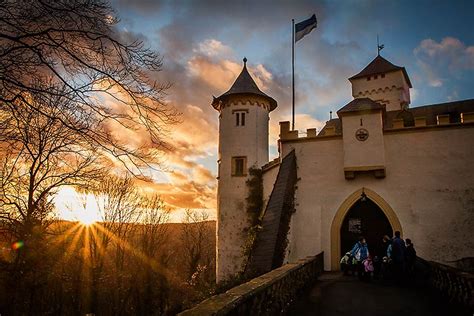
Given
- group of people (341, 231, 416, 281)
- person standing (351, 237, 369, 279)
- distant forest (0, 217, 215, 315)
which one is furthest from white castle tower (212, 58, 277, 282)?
person standing (351, 237, 369, 279)

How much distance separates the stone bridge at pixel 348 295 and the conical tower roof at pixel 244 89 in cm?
1346

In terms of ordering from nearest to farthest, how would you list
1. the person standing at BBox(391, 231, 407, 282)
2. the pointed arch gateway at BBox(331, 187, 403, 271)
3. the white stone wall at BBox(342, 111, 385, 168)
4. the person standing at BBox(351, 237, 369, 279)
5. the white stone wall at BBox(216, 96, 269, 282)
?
1. the person standing at BBox(391, 231, 407, 282)
2. the person standing at BBox(351, 237, 369, 279)
3. the pointed arch gateway at BBox(331, 187, 403, 271)
4. the white stone wall at BBox(342, 111, 385, 168)
5. the white stone wall at BBox(216, 96, 269, 282)

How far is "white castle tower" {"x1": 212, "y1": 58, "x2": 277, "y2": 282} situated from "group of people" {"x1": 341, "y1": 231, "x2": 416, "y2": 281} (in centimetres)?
877

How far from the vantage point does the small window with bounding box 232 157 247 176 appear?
21.8m

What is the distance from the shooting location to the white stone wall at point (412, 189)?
1476cm

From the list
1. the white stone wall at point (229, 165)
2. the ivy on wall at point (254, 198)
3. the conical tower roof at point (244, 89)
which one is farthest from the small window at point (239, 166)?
the conical tower roof at point (244, 89)

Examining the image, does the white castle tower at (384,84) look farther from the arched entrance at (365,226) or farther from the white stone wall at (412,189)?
the arched entrance at (365,226)

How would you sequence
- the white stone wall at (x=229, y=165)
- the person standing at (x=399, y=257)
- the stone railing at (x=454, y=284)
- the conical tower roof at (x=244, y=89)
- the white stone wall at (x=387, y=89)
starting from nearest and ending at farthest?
the stone railing at (x=454, y=284) < the person standing at (x=399, y=257) < the white stone wall at (x=229, y=165) < the conical tower roof at (x=244, y=89) < the white stone wall at (x=387, y=89)

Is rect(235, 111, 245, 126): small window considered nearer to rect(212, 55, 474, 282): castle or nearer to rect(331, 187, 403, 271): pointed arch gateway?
rect(212, 55, 474, 282): castle

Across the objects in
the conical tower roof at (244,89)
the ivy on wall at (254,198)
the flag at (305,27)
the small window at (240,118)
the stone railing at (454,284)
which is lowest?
the stone railing at (454,284)

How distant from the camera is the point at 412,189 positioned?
1548 centimetres

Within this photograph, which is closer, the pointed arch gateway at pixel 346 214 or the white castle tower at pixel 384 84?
the pointed arch gateway at pixel 346 214

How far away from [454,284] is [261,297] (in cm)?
538

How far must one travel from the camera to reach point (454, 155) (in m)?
15.2
